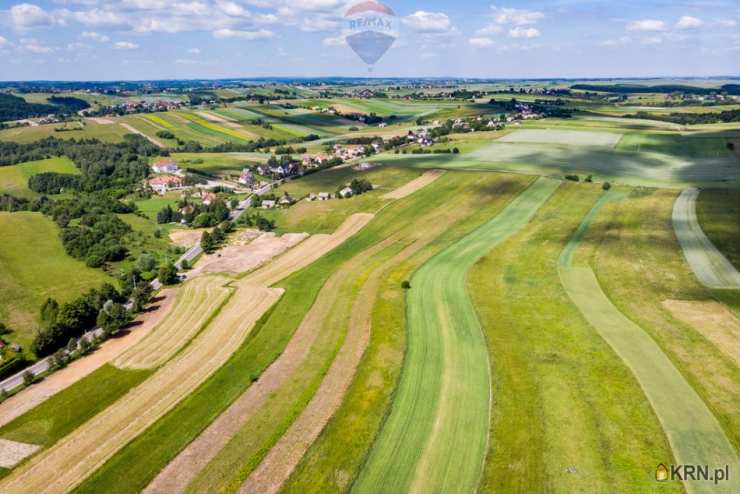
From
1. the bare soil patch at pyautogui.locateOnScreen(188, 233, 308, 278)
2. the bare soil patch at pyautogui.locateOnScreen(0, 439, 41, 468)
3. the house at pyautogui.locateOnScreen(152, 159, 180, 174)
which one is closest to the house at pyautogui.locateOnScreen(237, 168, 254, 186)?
the house at pyautogui.locateOnScreen(152, 159, 180, 174)

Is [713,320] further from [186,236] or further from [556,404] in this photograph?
[186,236]

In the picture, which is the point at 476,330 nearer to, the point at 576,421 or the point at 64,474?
the point at 576,421

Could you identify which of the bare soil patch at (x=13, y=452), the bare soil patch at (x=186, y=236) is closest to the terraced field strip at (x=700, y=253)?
the bare soil patch at (x=13, y=452)

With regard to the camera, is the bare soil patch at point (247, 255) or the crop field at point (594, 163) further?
the crop field at point (594, 163)

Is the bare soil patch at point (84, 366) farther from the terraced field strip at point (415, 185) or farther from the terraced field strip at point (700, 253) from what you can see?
the terraced field strip at point (700, 253)

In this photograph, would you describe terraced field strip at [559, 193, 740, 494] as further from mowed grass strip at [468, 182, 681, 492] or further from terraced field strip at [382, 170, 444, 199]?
terraced field strip at [382, 170, 444, 199]

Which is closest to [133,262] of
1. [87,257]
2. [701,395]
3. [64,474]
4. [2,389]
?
[87,257]
